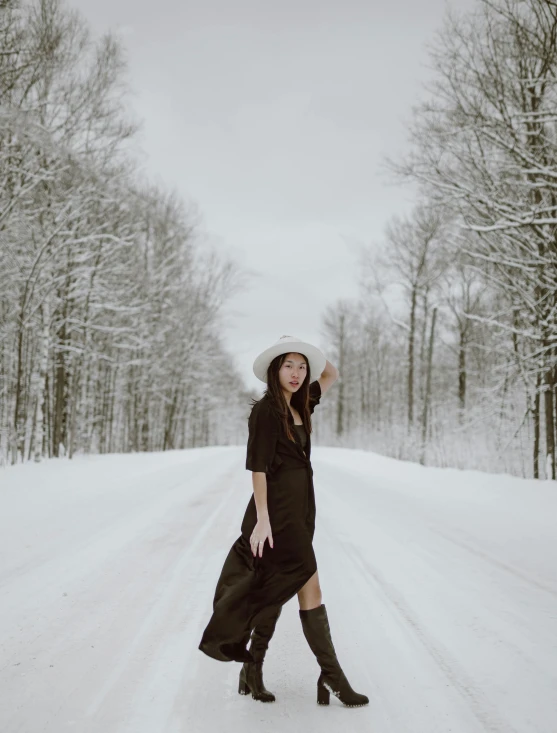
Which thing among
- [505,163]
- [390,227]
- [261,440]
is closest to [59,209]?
[505,163]

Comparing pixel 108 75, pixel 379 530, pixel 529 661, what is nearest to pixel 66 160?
pixel 108 75

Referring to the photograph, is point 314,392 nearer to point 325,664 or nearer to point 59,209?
point 325,664

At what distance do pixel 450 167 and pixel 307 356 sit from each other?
691cm

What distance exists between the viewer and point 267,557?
2.45 m

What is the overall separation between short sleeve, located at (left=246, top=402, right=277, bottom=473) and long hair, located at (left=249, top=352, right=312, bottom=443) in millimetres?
65

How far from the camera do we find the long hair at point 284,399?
8.29ft

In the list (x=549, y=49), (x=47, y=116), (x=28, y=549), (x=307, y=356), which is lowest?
(x=28, y=549)

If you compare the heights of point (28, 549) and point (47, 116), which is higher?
point (47, 116)

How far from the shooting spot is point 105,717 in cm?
220

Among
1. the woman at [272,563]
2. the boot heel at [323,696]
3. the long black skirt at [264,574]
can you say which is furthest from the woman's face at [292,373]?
the boot heel at [323,696]

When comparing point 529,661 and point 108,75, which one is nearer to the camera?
point 529,661

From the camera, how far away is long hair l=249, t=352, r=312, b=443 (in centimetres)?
253

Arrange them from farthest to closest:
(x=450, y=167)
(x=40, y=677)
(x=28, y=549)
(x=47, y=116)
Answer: (x=47, y=116), (x=450, y=167), (x=28, y=549), (x=40, y=677)

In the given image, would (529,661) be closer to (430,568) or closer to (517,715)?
(517,715)
